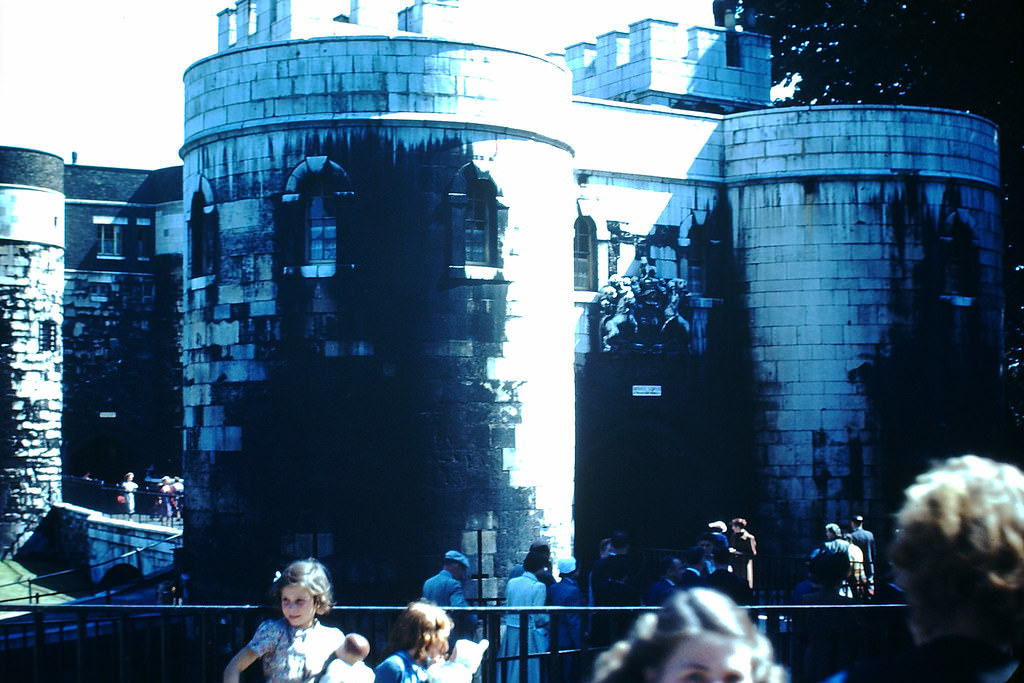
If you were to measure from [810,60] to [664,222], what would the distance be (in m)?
10.3

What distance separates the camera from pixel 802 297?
19.8m

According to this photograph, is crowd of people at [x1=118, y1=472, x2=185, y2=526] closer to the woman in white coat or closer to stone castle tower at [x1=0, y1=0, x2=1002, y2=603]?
stone castle tower at [x1=0, y1=0, x2=1002, y2=603]

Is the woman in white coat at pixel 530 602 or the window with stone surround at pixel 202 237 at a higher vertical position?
the window with stone surround at pixel 202 237

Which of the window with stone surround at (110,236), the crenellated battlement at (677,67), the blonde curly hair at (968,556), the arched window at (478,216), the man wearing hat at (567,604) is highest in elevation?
the crenellated battlement at (677,67)

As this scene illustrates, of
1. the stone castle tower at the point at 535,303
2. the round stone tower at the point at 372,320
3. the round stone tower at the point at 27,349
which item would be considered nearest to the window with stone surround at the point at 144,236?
the round stone tower at the point at 27,349

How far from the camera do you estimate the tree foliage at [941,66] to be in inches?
997

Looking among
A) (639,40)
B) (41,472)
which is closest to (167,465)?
(41,472)

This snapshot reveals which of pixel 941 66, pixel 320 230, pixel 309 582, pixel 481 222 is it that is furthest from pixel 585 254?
pixel 309 582

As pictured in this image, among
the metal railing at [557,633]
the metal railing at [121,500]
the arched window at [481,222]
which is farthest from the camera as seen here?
the metal railing at [121,500]

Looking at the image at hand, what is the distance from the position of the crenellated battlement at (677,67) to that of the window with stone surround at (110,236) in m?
19.0

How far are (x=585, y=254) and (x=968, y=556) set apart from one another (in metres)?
16.3

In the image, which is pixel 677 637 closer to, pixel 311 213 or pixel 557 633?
pixel 557 633

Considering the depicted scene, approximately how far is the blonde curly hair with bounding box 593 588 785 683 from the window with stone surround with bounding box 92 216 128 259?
123ft

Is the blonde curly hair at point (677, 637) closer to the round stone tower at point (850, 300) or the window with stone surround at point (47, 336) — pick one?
the round stone tower at point (850, 300)
